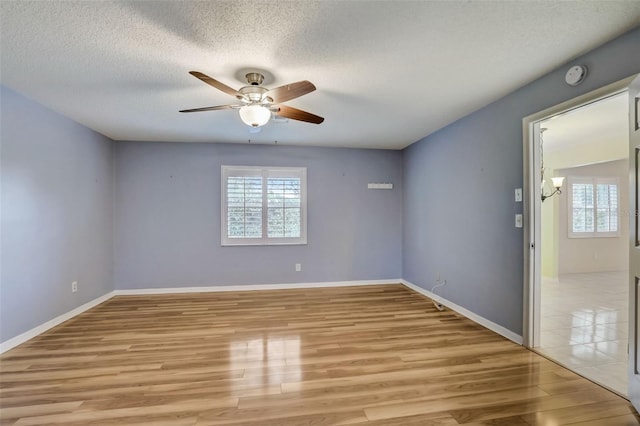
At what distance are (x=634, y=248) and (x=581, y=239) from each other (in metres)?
5.29

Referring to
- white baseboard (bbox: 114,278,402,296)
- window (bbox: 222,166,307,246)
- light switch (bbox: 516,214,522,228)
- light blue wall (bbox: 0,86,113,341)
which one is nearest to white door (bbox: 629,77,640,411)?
light switch (bbox: 516,214,522,228)

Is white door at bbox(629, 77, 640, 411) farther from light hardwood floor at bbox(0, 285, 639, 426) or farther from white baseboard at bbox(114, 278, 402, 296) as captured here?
white baseboard at bbox(114, 278, 402, 296)

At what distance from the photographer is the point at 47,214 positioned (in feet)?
10.1

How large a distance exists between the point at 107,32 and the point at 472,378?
11.6 feet

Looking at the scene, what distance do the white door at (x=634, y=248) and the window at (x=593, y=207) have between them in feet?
16.5

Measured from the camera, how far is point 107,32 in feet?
5.88

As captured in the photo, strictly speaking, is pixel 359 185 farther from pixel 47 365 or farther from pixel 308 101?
pixel 47 365

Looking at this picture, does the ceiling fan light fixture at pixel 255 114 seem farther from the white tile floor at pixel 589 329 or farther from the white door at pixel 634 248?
the white tile floor at pixel 589 329

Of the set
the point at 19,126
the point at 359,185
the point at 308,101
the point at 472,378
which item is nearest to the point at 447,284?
the point at 472,378

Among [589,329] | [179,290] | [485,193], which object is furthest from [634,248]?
[179,290]

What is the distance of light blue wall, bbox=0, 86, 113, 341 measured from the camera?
8.58ft

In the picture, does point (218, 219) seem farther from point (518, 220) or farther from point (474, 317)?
point (518, 220)

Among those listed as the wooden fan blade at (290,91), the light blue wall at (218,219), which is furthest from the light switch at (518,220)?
the light blue wall at (218,219)

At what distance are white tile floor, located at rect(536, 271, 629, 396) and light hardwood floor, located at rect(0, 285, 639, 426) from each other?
24 cm
